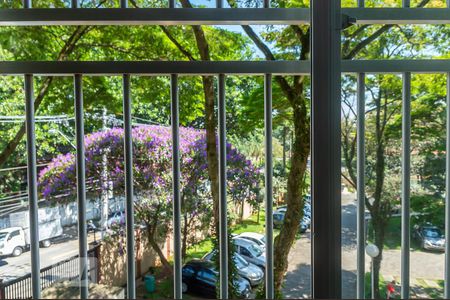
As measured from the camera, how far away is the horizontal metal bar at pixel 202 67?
98 cm

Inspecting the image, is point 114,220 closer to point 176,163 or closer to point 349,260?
point 176,163

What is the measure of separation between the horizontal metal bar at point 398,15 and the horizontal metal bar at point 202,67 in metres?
0.15

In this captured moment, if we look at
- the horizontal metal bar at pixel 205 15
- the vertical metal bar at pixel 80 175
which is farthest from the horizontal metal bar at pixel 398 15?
the vertical metal bar at pixel 80 175

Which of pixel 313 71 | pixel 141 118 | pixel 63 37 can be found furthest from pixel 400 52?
pixel 63 37

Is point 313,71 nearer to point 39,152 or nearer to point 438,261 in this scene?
point 438,261

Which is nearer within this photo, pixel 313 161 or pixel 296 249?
pixel 313 161

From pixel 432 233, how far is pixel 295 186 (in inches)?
27.0

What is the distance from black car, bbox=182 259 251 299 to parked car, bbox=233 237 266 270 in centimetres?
11

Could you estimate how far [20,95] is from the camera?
1.56 metres

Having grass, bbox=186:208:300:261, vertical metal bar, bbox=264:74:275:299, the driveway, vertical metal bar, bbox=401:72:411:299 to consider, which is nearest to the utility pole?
grass, bbox=186:208:300:261

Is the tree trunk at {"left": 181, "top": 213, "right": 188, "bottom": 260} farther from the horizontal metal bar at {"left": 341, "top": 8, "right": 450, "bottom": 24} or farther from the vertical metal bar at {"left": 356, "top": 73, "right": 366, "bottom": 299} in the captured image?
the horizontal metal bar at {"left": 341, "top": 8, "right": 450, "bottom": 24}

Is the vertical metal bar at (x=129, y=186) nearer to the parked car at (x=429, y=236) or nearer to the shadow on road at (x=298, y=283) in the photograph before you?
the shadow on road at (x=298, y=283)

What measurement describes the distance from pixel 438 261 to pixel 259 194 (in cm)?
87

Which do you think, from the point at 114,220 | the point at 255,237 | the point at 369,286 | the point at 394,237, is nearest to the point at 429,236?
the point at 394,237
